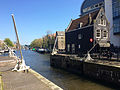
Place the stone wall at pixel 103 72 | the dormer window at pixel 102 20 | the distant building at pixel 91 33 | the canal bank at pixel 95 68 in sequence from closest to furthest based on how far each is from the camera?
the stone wall at pixel 103 72
the canal bank at pixel 95 68
the distant building at pixel 91 33
the dormer window at pixel 102 20

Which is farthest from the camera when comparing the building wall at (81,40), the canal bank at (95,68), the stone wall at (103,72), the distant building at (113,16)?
the distant building at (113,16)

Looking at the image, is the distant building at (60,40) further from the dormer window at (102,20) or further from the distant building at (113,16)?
the dormer window at (102,20)

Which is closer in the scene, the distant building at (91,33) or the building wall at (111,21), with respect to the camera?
the distant building at (91,33)

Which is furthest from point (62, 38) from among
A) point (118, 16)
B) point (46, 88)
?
point (46, 88)

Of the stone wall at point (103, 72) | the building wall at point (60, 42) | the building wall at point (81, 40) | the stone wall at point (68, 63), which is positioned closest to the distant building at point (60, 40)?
the building wall at point (60, 42)

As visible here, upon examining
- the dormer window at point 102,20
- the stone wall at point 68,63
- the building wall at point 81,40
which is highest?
the dormer window at point 102,20

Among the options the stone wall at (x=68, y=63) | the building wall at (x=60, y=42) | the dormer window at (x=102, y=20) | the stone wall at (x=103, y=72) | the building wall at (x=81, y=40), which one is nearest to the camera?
the stone wall at (x=103, y=72)

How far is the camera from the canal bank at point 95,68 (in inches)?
406

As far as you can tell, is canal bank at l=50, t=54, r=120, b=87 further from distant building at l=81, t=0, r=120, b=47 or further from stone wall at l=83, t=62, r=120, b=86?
distant building at l=81, t=0, r=120, b=47

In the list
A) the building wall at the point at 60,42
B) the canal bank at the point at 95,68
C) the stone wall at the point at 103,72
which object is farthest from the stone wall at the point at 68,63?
the building wall at the point at 60,42

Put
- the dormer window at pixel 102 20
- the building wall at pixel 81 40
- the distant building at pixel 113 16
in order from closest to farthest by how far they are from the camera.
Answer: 1. the building wall at pixel 81 40
2. the dormer window at pixel 102 20
3. the distant building at pixel 113 16

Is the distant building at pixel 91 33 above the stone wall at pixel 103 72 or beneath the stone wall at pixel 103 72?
above

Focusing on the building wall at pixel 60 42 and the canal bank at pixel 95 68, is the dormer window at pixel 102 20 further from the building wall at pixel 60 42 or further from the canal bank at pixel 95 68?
the building wall at pixel 60 42

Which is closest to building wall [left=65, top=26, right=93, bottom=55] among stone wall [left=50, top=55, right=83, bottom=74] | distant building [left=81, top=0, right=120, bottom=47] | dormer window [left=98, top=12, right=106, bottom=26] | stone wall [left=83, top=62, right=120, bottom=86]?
dormer window [left=98, top=12, right=106, bottom=26]
